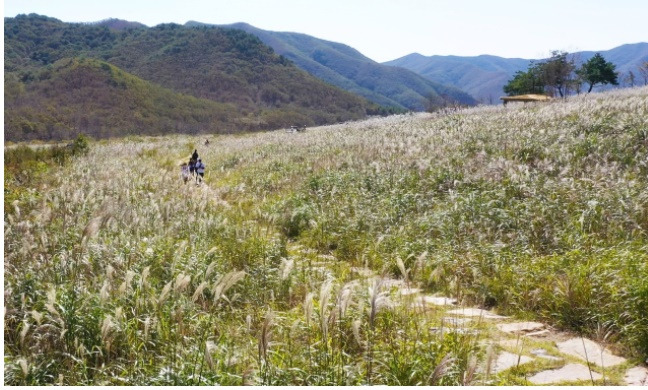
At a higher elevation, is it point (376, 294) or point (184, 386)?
point (376, 294)

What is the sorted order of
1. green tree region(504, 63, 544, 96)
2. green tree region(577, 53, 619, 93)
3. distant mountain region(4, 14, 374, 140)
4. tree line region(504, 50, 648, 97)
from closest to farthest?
green tree region(577, 53, 619, 93), tree line region(504, 50, 648, 97), green tree region(504, 63, 544, 96), distant mountain region(4, 14, 374, 140)

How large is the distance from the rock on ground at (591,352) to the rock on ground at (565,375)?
114 millimetres

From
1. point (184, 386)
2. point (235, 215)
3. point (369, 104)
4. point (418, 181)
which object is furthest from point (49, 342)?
point (369, 104)

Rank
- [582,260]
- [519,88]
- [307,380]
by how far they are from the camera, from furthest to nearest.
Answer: [519,88] → [582,260] → [307,380]

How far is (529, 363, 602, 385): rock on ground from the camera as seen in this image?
3384mm

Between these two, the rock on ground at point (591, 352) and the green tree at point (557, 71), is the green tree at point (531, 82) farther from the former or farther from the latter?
the rock on ground at point (591, 352)

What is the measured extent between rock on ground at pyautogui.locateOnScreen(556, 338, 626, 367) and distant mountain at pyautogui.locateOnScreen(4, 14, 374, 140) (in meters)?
78.6

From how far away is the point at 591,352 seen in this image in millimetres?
3787

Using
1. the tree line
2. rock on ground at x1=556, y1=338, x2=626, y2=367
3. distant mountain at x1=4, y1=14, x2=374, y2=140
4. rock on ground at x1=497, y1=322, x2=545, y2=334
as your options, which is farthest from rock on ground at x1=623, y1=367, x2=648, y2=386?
distant mountain at x1=4, y1=14, x2=374, y2=140

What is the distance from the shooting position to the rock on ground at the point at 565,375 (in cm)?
338

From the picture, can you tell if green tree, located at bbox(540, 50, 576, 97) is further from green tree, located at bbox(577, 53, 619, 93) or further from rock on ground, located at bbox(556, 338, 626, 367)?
rock on ground, located at bbox(556, 338, 626, 367)

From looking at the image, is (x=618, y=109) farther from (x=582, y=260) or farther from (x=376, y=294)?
(x=376, y=294)

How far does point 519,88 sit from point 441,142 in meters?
63.5

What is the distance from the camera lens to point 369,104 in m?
190
